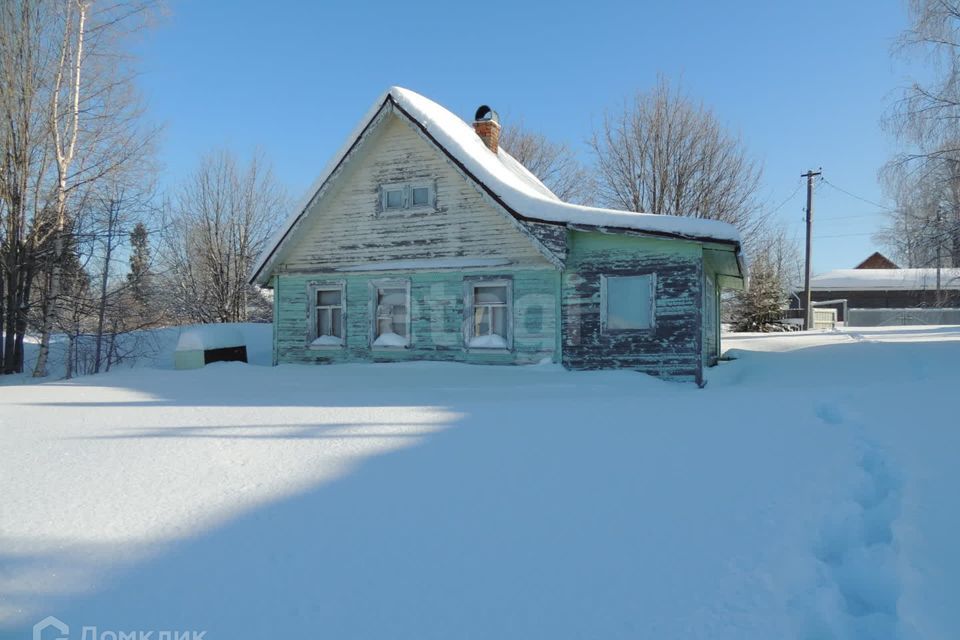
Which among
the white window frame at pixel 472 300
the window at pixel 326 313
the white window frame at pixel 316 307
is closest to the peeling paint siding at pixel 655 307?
the white window frame at pixel 472 300

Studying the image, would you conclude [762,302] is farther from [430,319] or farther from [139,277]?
[139,277]

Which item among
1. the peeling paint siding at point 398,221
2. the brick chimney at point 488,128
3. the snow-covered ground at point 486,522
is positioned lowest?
the snow-covered ground at point 486,522

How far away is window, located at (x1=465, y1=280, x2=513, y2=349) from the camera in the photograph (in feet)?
41.3

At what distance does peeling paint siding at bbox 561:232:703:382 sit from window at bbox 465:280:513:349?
131cm

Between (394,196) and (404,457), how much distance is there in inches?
380

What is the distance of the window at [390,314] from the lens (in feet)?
44.4

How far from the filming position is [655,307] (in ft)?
37.0

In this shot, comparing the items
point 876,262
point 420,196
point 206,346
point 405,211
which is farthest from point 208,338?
point 876,262

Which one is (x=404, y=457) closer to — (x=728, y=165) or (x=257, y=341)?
(x=257, y=341)

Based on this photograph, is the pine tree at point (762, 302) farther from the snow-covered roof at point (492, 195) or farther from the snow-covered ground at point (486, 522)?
the snow-covered ground at point (486, 522)

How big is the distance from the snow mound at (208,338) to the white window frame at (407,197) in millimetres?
5363

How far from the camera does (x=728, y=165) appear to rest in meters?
26.3

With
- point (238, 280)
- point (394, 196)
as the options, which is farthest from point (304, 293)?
point (238, 280)

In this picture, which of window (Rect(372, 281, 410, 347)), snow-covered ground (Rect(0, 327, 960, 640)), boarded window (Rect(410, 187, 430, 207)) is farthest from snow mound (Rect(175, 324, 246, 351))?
snow-covered ground (Rect(0, 327, 960, 640))
